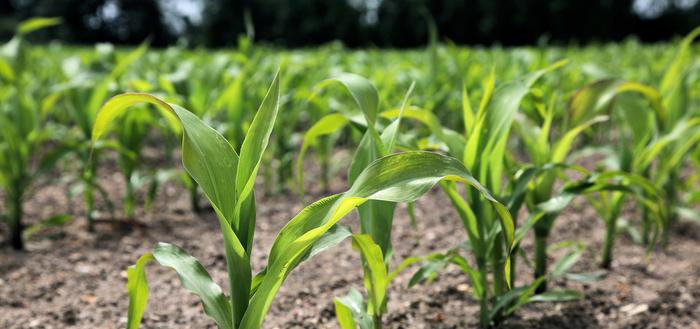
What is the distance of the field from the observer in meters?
0.84

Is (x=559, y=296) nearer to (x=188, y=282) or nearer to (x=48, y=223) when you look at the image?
(x=188, y=282)

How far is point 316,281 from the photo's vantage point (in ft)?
5.63

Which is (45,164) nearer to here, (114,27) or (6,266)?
(6,266)

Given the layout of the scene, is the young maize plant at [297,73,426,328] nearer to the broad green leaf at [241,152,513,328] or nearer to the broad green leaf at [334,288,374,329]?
the broad green leaf at [334,288,374,329]

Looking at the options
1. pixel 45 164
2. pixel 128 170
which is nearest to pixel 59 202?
pixel 128 170

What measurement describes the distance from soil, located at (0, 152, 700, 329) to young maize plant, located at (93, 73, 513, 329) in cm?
58

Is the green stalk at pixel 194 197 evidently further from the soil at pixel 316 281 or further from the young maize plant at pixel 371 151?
the young maize plant at pixel 371 151

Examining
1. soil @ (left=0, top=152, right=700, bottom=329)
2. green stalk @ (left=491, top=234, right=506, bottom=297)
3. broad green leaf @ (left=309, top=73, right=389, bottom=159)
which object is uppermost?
broad green leaf @ (left=309, top=73, right=389, bottom=159)

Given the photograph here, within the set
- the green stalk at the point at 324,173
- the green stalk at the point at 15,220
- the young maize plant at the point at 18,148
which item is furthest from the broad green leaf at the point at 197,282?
the green stalk at the point at 324,173

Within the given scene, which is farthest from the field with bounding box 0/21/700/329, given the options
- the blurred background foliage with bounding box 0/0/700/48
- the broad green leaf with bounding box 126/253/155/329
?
the blurred background foliage with bounding box 0/0/700/48

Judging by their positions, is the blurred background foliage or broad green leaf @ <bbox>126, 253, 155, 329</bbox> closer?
broad green leaf @ <bbox>126, 253, 155, 329</bbox>

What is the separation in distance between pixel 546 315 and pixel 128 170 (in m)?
1.91

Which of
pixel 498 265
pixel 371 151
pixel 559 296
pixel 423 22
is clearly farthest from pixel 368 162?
pixel 423 22

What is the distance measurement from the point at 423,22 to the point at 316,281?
23.9m
